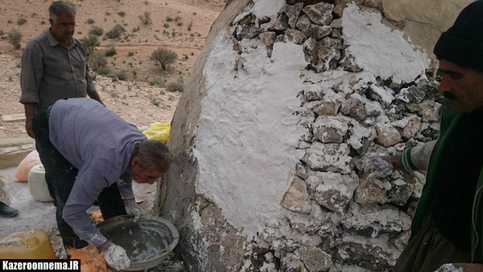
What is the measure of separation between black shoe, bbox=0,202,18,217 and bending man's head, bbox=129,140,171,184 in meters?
1.87

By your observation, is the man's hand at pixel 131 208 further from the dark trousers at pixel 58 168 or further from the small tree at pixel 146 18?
the small tree at pixel 146 18

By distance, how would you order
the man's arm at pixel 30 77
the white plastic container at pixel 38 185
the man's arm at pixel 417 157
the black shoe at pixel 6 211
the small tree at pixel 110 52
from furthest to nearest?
1. the small tree at pixel 110 52
2. the white plastic container at pixel 38 185
3. the black shoe at pixel 6 211
4. the man's arm at pixel 30 77
5. the man's arm at pixel 417 157

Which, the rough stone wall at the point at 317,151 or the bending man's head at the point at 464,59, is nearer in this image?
the bending man's head at the point at 464,59

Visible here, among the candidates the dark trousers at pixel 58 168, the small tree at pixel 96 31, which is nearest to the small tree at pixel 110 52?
the small tree at pixel 96 31

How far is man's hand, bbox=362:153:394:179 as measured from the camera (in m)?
1.84

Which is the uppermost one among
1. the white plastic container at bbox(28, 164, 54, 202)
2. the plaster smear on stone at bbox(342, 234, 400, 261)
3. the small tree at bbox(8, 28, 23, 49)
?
the plaster smear on stone at bbox(342, 234, 400, 261)

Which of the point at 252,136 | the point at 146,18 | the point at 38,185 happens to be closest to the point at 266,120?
the point at 252,136

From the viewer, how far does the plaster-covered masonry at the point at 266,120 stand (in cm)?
198

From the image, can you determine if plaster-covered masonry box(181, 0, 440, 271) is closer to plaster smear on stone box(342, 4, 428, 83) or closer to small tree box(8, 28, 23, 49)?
plaster smear on stone box(342, 4, 428, 83)

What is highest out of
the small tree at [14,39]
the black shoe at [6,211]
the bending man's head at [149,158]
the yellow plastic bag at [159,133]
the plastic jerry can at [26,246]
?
the bending man's head at [149,158]

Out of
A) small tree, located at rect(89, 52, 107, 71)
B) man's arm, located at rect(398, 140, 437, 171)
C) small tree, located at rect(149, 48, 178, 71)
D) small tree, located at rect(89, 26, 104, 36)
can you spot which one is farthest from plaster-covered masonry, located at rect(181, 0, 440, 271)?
small tree, located at rect(89, 26, 104, 36)

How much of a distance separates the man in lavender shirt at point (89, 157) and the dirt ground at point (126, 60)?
22.2 inches

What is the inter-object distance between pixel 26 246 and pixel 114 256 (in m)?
0.55

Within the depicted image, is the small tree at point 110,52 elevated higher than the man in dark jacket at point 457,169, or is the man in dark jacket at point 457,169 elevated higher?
the man in dark jacket at point 457,169
